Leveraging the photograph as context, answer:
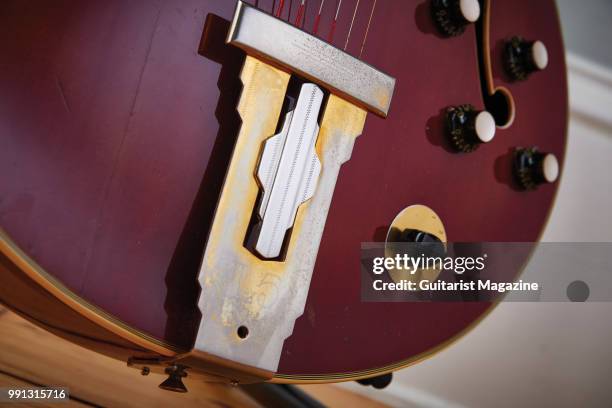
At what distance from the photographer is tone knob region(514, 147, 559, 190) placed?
63 centimetres

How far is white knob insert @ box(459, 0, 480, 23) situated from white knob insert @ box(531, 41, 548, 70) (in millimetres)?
104

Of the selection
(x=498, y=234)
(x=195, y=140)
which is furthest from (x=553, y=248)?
(x=195, y=140)

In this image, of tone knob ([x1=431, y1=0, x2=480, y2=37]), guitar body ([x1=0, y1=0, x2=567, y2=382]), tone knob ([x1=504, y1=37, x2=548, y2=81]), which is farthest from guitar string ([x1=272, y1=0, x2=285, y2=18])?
tone knob ([x1=504, y1=37, x2=548, y2=81])

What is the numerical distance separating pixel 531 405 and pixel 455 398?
112 mm

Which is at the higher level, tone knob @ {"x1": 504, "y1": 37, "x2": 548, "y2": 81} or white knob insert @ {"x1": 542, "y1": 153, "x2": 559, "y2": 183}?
tone knob @ {"x1": 504, "y1": 37, "x2": 548, "y2": 81}

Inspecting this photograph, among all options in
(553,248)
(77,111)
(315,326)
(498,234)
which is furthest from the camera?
(553,248)

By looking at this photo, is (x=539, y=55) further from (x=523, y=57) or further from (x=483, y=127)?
(x=483, y=127)

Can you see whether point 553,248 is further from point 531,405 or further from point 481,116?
point 481,116

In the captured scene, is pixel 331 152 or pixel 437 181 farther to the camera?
pixel 437 181

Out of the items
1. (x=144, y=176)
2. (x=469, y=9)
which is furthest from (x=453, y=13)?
(x=144, y=176)

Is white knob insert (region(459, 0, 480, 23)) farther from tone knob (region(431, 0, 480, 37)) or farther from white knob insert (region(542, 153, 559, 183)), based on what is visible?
white knob insert (region(542, 153, 559, 183))

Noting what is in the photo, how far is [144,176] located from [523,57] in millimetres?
422

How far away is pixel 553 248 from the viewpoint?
93cm

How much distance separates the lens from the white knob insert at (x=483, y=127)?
0.56 meters
